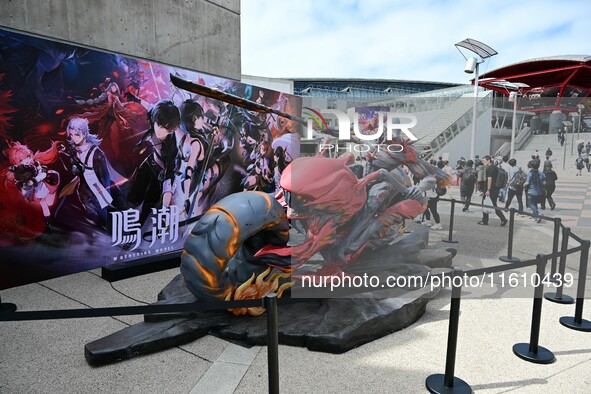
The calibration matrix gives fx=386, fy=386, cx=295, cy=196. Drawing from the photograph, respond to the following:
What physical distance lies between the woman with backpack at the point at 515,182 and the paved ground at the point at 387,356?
269mm

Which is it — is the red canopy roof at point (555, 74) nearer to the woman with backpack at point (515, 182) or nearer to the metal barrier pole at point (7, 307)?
the woman with backpack at point (515, 182)

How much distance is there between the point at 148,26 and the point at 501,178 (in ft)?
19.7

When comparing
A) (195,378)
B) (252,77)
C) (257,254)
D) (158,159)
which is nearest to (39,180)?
(158,159)

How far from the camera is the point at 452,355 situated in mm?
2617

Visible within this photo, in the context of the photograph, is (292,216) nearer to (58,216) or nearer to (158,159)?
(158,159)

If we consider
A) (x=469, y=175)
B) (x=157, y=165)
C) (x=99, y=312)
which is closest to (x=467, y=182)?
(x=469, y=175)

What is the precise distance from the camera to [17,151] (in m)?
4.34

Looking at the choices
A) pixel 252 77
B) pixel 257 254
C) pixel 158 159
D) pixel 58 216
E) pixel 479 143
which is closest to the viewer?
pixel 479 143

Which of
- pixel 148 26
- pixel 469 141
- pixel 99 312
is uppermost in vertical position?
pixel 148 26

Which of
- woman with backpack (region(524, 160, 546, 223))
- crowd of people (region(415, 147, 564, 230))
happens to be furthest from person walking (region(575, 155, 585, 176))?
woman with backpack (region(524, 160, 546, 223))

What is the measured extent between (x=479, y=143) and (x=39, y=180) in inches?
187

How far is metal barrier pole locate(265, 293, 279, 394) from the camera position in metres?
2.08

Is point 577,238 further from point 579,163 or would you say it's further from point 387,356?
point 387,356

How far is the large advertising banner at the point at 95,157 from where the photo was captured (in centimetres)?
437
